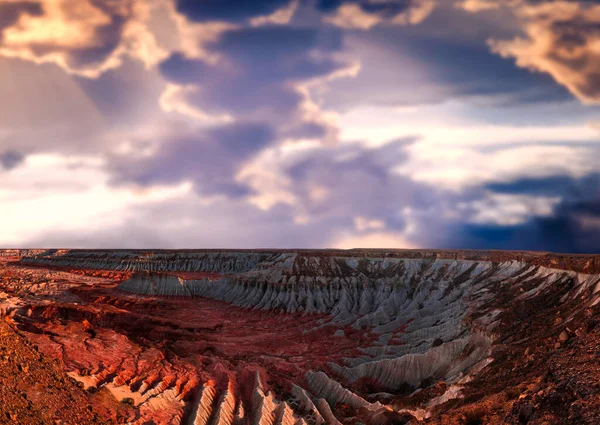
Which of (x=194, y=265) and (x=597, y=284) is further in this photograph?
(x=194, y=265)

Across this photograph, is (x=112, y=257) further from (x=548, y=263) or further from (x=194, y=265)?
(x=548, y=263)

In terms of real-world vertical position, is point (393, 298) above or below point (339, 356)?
above

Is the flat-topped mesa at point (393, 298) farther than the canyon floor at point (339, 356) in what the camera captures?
Yes

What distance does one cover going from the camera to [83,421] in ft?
60.5

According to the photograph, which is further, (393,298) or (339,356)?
(393,298)

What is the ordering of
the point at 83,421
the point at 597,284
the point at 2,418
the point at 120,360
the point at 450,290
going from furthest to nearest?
the point at 450,290 → the point at 120,360 → the point at 597,284 → the point at 83,421 → the point at 2,418

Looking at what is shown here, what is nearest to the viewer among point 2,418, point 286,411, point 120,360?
point 2,418

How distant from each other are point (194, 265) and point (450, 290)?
88.2 metres

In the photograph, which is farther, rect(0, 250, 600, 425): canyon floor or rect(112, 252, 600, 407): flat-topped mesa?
rect(112, 252, 600, 407): flat-topped mesa

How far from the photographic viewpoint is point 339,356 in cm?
3888

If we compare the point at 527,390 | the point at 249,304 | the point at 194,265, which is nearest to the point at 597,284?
the point at 527,390

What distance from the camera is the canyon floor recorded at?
55.3 ft

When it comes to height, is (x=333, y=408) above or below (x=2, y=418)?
below

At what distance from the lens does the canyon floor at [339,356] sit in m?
16.9
